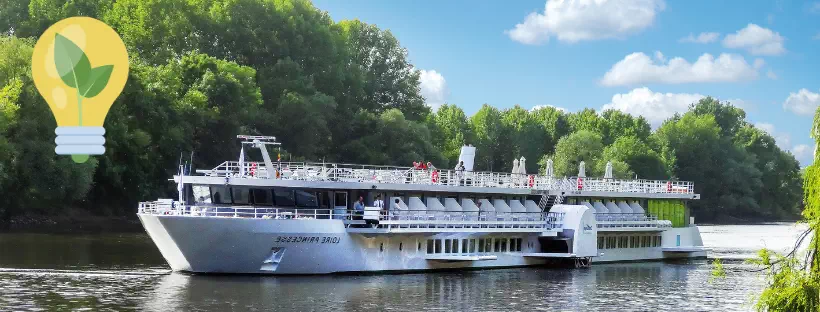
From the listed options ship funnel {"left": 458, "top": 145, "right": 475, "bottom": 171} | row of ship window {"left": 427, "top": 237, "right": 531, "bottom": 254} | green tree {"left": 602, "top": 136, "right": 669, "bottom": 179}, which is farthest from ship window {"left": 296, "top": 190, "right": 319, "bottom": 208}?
green tree {"left": 602, "top": 136, "right": 669, "bottom": 179}

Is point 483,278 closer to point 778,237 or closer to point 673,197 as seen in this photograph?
point 673,197

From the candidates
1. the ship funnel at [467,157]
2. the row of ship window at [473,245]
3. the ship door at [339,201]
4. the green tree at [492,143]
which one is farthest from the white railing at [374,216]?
the green tree at [492,143]

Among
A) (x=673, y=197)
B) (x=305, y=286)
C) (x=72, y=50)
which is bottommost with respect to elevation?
(x=305, y=286)

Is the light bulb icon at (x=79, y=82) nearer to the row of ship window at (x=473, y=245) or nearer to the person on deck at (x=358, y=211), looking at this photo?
the person on deck at (x=358, y=211)

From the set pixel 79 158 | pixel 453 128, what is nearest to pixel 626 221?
pixel 79 158

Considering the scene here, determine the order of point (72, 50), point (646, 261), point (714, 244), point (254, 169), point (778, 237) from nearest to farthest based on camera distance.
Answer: point (254, 169) < point (72, 50) < point (646, 261) < point (714, 244) < point (778, 237)

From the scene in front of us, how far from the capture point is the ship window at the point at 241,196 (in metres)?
48.1

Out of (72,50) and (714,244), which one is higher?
(72,50)

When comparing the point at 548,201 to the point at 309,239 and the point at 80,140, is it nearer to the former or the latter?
the point at 309,239

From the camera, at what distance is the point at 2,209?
76125 millimetres

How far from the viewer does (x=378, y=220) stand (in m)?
48.4

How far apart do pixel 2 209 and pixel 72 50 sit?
1855 centimetres

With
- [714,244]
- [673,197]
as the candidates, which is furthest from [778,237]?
[673,197]

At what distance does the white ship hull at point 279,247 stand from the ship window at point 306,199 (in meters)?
2.08
